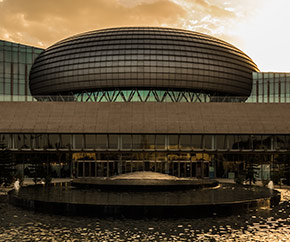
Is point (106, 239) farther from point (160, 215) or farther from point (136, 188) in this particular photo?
point (136, 188)

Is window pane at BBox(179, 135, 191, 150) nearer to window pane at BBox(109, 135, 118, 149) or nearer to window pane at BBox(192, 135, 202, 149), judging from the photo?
window pane at BBox(192, 135, 202, 149)

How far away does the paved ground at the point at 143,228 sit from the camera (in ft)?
Result: 56.9

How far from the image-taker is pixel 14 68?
287 ft

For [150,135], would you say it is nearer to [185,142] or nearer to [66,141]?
[185,142]

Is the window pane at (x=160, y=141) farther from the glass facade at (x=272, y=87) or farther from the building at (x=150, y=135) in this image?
the glass facade at (x=272, y=87)

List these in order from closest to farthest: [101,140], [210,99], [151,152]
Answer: [151,152] → [101,140] → [210,99]

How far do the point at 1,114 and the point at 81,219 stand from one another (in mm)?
38160

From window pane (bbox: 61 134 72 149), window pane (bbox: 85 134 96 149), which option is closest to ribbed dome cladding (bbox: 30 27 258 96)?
window pane (bbox: 85 134 96 149)

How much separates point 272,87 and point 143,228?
63.5m

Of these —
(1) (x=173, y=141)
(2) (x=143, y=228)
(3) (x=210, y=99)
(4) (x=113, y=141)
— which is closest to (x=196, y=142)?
(1) (x=173, y=141)

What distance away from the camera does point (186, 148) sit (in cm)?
5262

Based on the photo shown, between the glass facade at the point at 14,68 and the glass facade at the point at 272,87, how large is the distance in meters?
50.9

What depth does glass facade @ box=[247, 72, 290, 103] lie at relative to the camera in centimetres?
7569

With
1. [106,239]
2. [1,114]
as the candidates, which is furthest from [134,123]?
[106,239]
